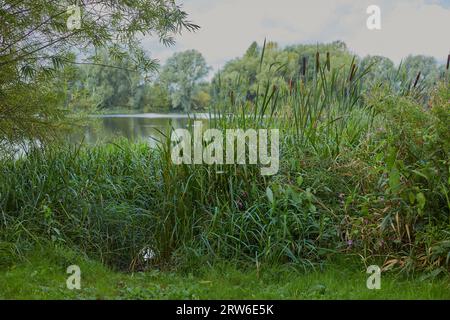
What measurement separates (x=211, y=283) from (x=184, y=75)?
353cm

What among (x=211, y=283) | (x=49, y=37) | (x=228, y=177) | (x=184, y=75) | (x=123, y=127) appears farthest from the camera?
(x=123, y=127)

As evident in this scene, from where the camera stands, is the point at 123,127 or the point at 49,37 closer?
the point at 49,37

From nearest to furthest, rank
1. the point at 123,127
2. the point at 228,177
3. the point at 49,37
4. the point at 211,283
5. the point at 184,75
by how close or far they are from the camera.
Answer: the point at 211,283 < the point at 228,177 < the point at 49,37 < the point at 184,75 < the point at 123,127

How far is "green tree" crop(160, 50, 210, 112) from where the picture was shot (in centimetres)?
525

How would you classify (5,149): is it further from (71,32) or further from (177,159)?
(177,159)

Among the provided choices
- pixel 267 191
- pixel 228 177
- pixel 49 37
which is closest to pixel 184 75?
pixel 49 37

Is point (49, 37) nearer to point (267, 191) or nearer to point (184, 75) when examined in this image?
point (184, 75)

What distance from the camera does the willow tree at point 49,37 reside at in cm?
375

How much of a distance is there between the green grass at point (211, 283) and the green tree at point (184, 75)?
8.13ft

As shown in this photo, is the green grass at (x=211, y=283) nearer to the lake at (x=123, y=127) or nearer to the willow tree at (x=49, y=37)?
the willow tree at (x=49, y=37)

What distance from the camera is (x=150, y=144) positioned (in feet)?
15.0

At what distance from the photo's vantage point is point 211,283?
105 inches

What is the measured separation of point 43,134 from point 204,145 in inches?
58.9
